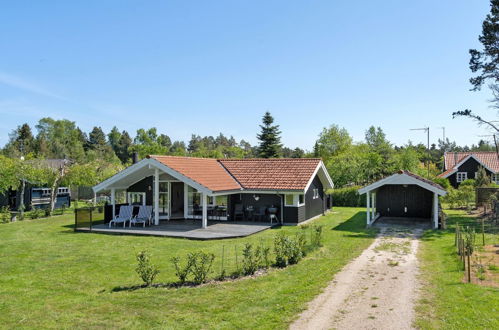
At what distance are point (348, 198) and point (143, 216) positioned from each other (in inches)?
738

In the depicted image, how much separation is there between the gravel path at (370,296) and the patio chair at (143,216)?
11.6 metres

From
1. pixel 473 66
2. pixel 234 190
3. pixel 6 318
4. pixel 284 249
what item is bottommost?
pixel 6 318

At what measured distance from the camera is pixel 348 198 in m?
31.8

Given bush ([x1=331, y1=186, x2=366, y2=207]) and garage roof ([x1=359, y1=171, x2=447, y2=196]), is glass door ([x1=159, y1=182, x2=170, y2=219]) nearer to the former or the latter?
garage roof ([x1=359, y1=171, x2=447, y2=196])

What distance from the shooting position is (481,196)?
82.1 ft

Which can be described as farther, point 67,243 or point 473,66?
point 473,66

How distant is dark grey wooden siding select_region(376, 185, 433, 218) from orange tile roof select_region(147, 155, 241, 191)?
9.05 meters

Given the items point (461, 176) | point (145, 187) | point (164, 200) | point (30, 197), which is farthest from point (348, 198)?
point (30, 197)

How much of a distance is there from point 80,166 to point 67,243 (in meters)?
14.7

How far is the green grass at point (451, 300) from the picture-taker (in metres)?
6.39

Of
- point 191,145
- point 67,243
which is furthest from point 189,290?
point 191,145

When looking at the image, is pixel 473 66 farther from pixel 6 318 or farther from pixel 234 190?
pixel 6 318

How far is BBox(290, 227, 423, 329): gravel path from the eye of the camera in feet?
21.4

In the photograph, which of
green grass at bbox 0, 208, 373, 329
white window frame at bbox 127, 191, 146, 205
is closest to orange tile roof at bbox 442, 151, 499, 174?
green grass at bbox 0, 208, 373, 329
